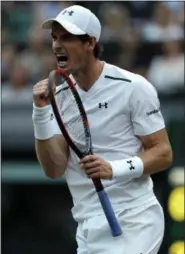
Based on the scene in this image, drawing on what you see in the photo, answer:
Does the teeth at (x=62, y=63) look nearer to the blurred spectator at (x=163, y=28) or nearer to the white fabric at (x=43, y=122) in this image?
the white fabric at (x=43, y=122)

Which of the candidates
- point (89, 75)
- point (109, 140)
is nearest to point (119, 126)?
point (109, 140)

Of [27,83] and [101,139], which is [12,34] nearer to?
[27,83]

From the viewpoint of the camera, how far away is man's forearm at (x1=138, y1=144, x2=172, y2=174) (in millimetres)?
4965

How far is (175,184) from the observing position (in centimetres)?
805

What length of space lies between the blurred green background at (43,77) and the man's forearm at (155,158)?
115 inches

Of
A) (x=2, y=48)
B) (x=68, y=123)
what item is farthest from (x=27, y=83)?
(x=68, y=123)

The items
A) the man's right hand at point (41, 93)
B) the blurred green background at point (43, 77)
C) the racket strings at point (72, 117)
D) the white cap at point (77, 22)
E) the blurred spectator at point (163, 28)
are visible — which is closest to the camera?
the man's right hand at point (41, 93)

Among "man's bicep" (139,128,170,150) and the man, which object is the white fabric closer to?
the man

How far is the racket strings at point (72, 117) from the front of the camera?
5.11m

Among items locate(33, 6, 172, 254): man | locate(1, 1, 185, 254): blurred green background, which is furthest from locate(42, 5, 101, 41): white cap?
locate(1, 1, 185, 254): blurred green background

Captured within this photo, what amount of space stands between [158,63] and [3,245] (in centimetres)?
283

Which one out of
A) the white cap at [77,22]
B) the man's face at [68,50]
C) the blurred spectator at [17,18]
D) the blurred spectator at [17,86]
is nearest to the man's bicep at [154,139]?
the man's face at [68,50]

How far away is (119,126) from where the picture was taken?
5066 millimetres

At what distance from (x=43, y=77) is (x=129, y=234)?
5580 millimetres
